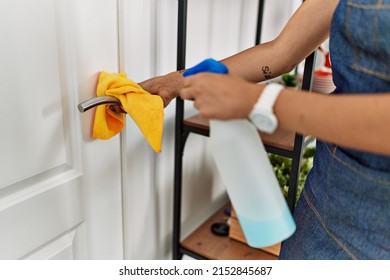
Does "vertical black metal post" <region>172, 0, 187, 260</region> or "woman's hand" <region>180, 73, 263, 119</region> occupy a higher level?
"woman's hand" <region>180, 73, 263, 119</region>

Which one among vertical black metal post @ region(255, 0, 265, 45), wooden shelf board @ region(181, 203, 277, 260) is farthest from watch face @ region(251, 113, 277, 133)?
vertical black metal post @ region(255, 0, 265, 45)

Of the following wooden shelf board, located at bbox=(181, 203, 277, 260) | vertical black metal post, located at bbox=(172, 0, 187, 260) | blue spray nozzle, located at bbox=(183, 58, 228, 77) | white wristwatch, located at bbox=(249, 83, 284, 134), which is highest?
blue spray nozzle, located at bbox=(183, 58, 228, 77)

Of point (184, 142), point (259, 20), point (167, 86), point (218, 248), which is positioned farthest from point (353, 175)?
point (259, 20)

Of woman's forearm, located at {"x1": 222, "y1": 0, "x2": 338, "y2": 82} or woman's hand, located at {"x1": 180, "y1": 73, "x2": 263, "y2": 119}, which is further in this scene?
woman's forearm, located at {"x1": 222, "y1": 0, "x2": 338, "y2": 82}

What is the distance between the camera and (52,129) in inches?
30.6

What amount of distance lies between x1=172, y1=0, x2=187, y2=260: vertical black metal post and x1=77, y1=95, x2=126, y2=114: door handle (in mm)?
245

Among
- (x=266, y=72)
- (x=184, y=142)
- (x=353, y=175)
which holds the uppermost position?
(x=266, y=72)

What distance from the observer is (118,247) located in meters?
1.04

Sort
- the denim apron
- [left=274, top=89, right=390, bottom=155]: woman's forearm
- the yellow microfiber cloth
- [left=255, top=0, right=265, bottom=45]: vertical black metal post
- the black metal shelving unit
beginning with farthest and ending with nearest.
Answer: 1. [left=255, top=0, right=265, bottom=45]: vertical black metal post
2. the black metal shelving unit
3. the yellow microfiber cloth
4. the denim apron
5. [left=274, top=89, right=390, bottom=155]: woman's forearm

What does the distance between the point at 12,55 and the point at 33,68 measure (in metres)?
0.05

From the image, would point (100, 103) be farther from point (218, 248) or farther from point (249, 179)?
point (218, 248)

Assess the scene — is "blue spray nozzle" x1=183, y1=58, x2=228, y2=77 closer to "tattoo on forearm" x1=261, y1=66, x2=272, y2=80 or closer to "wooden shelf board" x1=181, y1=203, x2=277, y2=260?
"tattoo on forearm" x1=261, y1=66, x2=272, y2=80

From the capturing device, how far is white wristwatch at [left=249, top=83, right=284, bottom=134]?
48cm

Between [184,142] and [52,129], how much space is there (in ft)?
1.37
